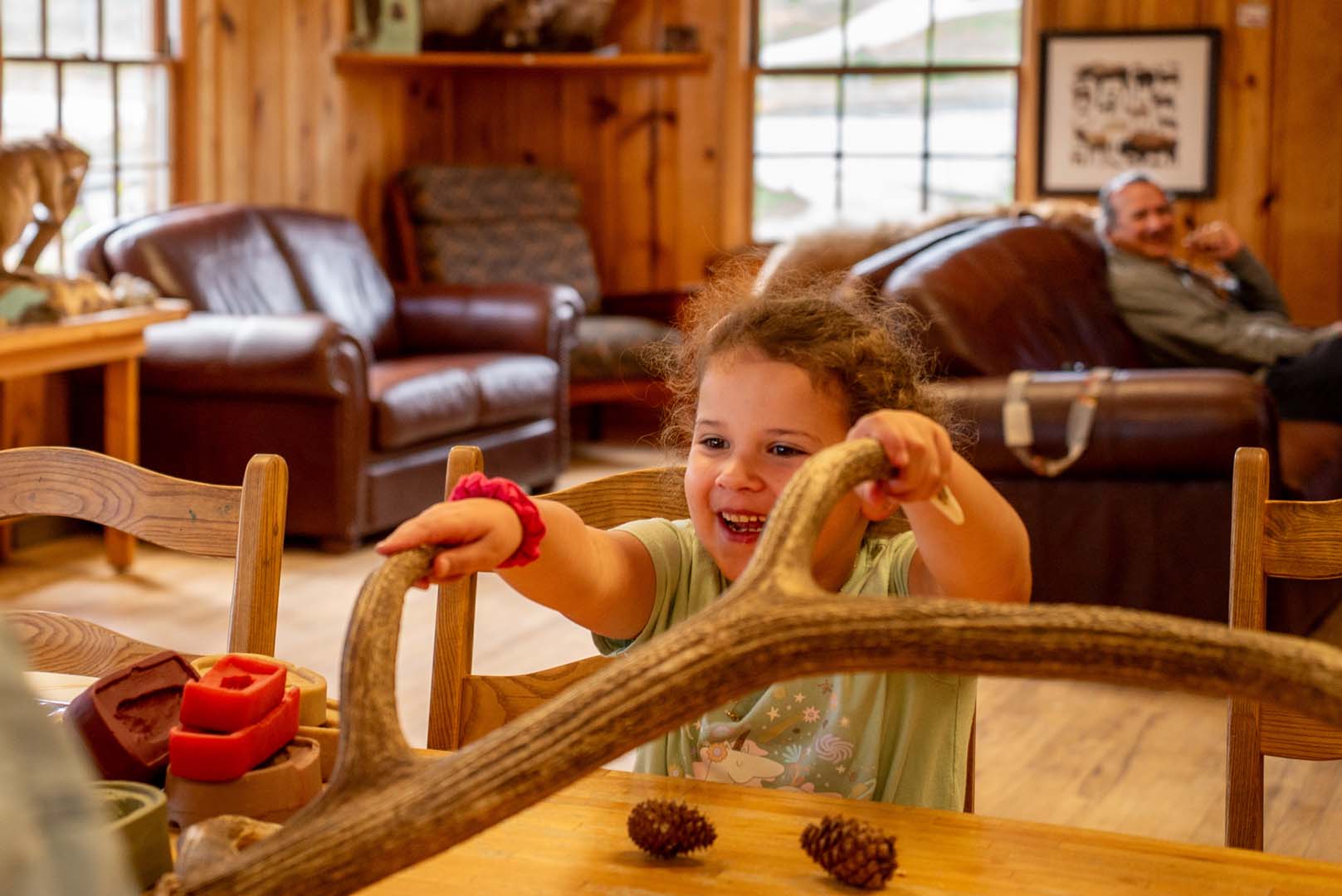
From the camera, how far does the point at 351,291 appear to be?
552cm

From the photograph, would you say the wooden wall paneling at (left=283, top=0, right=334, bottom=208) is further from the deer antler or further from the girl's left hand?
the deer antler

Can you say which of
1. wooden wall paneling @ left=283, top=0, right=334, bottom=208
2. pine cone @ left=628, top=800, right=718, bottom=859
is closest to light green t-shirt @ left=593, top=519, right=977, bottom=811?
pine cone @ left=628, top=800, right=718, bottom=859

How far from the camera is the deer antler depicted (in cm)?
60

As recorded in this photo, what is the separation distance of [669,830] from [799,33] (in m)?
6.59

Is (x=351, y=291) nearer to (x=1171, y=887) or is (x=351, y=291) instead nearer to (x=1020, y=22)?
(x=1020, y=22)

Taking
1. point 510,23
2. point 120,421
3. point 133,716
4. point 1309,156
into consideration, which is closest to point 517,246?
point 510,23

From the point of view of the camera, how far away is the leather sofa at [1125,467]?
341cm

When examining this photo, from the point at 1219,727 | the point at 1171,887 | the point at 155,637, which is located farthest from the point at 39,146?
the point at 1171,887

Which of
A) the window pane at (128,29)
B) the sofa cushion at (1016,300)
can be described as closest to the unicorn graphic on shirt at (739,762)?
the sofa cushion at (1016,300)

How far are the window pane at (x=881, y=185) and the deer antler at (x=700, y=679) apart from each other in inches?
258

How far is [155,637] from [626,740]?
3.30 metres

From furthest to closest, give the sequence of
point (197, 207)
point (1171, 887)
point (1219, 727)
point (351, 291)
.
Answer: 1. point (351, 291)
2. point (197, 207)
3. point (1219, 727)
4. point (1171, 887)

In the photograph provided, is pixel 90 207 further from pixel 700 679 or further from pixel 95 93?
pixel 700 679

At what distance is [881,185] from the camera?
7.09 metres
